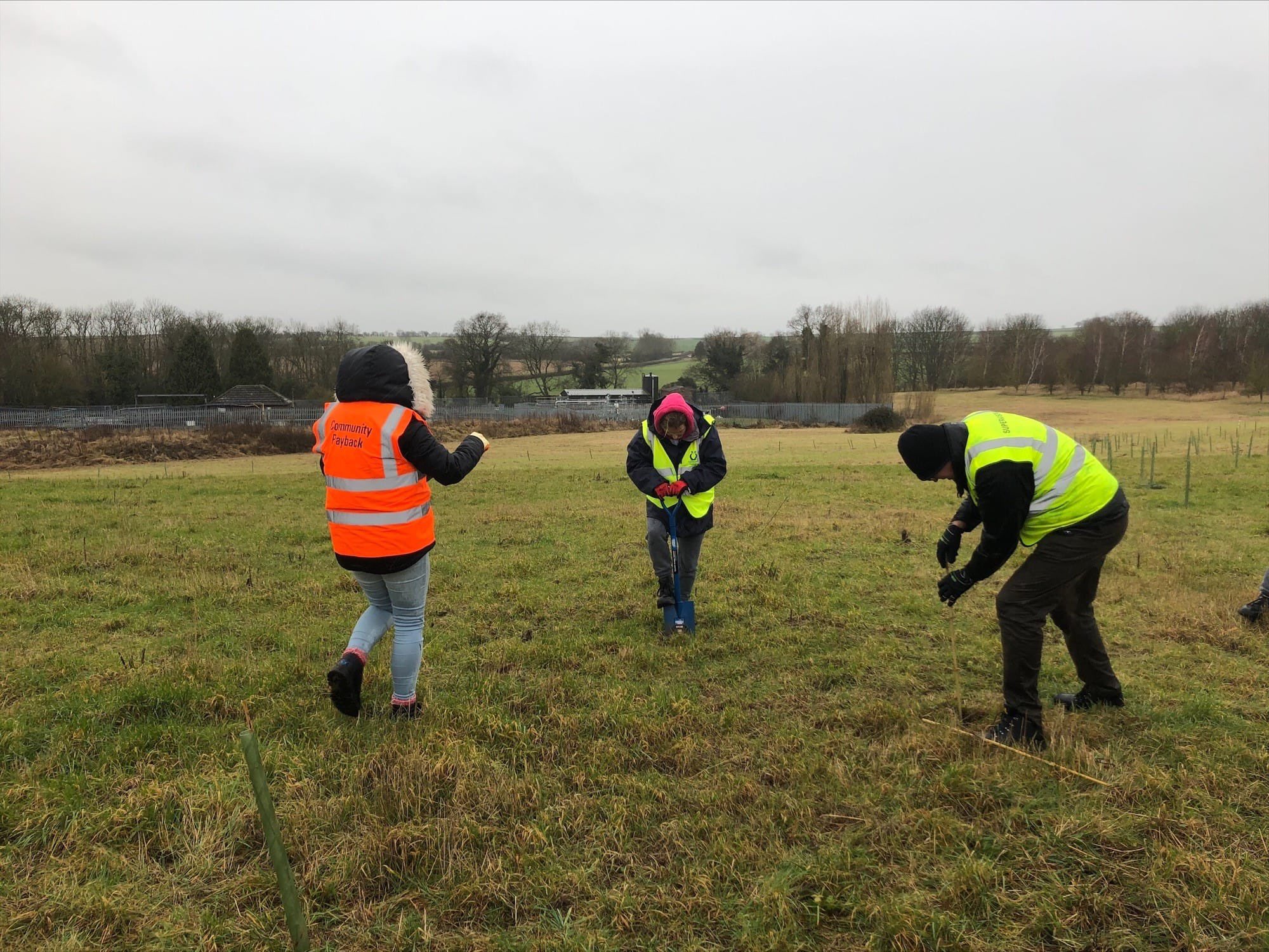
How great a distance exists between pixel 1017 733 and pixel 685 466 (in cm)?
302

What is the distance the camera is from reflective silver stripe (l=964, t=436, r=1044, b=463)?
374cm

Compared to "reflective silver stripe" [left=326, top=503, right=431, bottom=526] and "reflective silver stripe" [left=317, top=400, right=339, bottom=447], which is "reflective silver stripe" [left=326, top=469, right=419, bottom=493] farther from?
"reflective silver stripe" [left=317, top=400, right=339, bottom=447]

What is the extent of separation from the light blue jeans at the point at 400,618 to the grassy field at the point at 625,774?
28 cm

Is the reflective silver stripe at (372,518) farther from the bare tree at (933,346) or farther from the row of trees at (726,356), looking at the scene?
the bare tree at (933,346)

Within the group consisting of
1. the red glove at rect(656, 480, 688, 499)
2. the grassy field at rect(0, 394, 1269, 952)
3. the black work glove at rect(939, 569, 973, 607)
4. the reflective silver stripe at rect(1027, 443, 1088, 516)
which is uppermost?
Result: the reflective silver stripe at rect(1027, 443, 1088, 516)

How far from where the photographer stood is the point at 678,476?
5875 mm

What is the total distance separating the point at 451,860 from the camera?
9.23ft

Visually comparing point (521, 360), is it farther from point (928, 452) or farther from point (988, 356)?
point (928, 452)

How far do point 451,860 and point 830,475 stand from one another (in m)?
17.0

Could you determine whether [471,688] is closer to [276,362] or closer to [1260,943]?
[1260,943]

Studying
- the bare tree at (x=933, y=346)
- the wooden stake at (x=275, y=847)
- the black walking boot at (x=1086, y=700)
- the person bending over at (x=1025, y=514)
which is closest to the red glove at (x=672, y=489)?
the person bending over at (x=1025, y=514)

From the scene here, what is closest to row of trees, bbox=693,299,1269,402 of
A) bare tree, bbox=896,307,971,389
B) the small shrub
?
bare tree, bbox=896,307,971,389

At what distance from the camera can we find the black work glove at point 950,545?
4.35 metres

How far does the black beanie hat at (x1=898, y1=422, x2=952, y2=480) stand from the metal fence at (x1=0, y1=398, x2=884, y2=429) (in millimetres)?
28010
